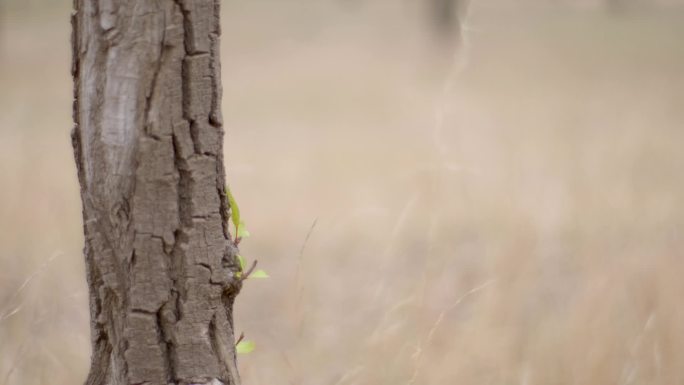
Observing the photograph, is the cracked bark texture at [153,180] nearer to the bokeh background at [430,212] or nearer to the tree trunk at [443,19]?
the bokeh background at [430,212]

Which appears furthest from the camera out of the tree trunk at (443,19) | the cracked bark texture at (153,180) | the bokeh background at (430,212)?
the tree trunk at (443,19)

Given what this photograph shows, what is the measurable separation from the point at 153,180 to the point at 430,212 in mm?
1386

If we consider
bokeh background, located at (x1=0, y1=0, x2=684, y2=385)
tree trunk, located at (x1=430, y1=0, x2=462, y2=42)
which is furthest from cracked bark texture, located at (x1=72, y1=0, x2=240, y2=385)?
tree trunk, located at (x1=430, y1=0, x2=462, y2=42)

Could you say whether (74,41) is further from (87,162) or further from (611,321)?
(611,321)

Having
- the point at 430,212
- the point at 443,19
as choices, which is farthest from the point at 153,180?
the point at 443,19

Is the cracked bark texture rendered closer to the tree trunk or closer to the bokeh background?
the bokeh background

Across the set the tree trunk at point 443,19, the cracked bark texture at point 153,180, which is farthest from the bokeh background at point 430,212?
the tree trunk at point 443,19

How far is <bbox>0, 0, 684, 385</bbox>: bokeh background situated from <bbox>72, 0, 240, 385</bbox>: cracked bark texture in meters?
0.56

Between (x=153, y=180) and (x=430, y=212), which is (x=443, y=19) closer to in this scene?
(x=430, y=212)

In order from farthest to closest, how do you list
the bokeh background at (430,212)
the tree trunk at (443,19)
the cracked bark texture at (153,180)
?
1. the tree trunk at (443,19)
2. the bokeh background at (430,212)
3. the cracked bark texture at (153,180)

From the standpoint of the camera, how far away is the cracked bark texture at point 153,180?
3.43 feet

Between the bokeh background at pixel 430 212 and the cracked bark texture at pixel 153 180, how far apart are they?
0.56 meters

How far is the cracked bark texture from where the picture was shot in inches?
41.2

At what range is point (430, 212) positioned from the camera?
91.8 inches
